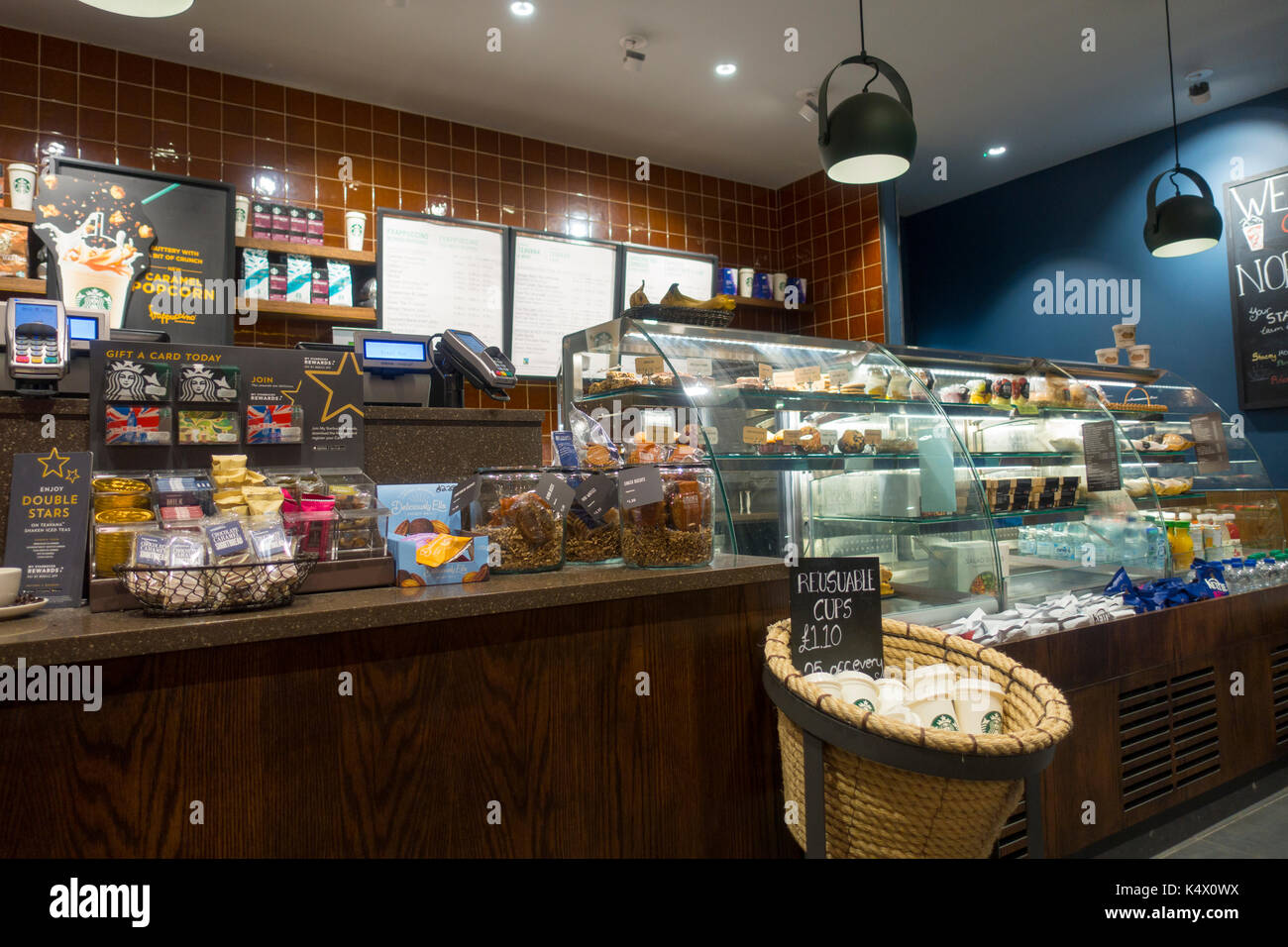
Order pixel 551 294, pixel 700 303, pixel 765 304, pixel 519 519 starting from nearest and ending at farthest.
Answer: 1. pixel 519 519
2. pixel 700 303
3. pixel 551 294
4. pixel 765 304

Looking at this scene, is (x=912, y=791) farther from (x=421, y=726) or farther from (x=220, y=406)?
(x=220, y=406)

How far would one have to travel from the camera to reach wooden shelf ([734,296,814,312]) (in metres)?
5.49

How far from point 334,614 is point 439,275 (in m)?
3.66

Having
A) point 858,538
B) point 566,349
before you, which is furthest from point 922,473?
point 566,349

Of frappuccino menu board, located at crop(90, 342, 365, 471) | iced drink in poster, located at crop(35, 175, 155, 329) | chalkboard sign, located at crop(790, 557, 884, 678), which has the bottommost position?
chalkboard sign, located at crop(790, 557, 884, 678)

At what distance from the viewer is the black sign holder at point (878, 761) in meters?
1.01

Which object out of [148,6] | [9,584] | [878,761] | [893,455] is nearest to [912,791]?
[878,761]

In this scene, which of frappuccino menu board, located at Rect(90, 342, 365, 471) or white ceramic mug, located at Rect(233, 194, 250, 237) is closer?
frappuccino menu board, located at Rect(90, 342, 365, 471)

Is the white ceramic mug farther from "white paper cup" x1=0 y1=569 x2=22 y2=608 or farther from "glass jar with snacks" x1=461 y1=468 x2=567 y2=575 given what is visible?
"white paper cup" x1=0 y1=569 x2=22 y2=608

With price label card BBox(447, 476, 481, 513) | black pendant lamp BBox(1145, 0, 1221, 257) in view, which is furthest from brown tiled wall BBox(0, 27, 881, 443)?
price label card BBox(447, 476, 481, 513)

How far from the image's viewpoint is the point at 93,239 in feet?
11.5

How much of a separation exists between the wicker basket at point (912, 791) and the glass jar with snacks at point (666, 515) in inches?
13.8

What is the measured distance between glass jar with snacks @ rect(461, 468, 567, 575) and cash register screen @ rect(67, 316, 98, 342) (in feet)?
3.11
